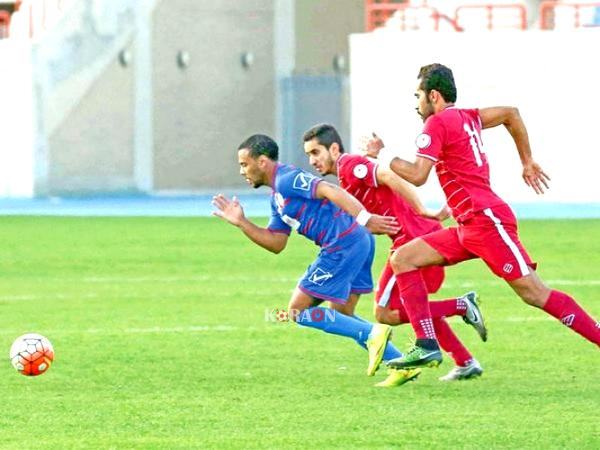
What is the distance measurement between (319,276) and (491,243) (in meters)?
1.26

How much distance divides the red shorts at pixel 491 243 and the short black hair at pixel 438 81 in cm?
70

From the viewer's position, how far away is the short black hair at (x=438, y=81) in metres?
10.2

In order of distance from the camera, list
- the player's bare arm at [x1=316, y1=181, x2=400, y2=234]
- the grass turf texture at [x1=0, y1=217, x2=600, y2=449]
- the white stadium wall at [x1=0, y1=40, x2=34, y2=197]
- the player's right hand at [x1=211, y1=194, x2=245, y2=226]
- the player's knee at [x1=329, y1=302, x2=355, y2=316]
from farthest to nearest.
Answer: the white stadium wall at [x1=0, y1=40, x2=34, y2=197] < the player's knee at [x1=329, y1=302, x2=355, y2=316] < the player's right hand at [x1=211, y1=194, x2=245, y2=226] < the player's bare arm at [x1=316, y1=181, x2=400, y2=234] < the grass turf texture at [x1=0, y1=217, x2=600, y2=449]

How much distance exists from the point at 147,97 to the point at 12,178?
3.81 metres

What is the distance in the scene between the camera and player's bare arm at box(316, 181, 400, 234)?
1035 centimetres

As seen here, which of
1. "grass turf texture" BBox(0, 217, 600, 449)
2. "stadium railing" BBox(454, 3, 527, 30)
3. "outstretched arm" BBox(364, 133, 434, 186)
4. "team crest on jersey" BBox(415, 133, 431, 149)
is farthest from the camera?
"stadium railing" BBox(454, 3, 527, 30)

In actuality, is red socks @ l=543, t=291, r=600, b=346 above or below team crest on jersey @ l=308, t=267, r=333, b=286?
below

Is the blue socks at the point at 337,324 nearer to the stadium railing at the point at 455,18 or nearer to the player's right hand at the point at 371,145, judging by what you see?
the player's right hand at the point at 371,145

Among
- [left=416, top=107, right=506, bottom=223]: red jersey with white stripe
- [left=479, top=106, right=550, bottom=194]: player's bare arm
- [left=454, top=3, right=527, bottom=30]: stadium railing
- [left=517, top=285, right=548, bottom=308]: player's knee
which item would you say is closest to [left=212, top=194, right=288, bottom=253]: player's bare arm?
[left=416, top=107, right=506, bottom=223]: red jersey with white stripe

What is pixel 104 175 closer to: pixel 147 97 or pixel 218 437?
pixel 147 97

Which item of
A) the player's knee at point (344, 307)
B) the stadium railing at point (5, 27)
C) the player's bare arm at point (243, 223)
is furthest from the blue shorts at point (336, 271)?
the stadium railing at point (5, 27)

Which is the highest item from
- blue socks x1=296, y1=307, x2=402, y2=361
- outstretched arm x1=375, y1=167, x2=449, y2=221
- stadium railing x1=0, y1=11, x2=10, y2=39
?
stadium railing x1=0, y1=11, x2=10, y2=39

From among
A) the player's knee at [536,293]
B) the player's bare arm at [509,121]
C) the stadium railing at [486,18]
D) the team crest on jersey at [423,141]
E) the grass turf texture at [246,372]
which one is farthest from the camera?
the stadium railing at [486,18]

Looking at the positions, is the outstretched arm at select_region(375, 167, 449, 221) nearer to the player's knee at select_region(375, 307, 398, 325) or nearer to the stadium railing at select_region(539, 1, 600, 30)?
the player's knee at select_region(375, 307, 398, 325)
